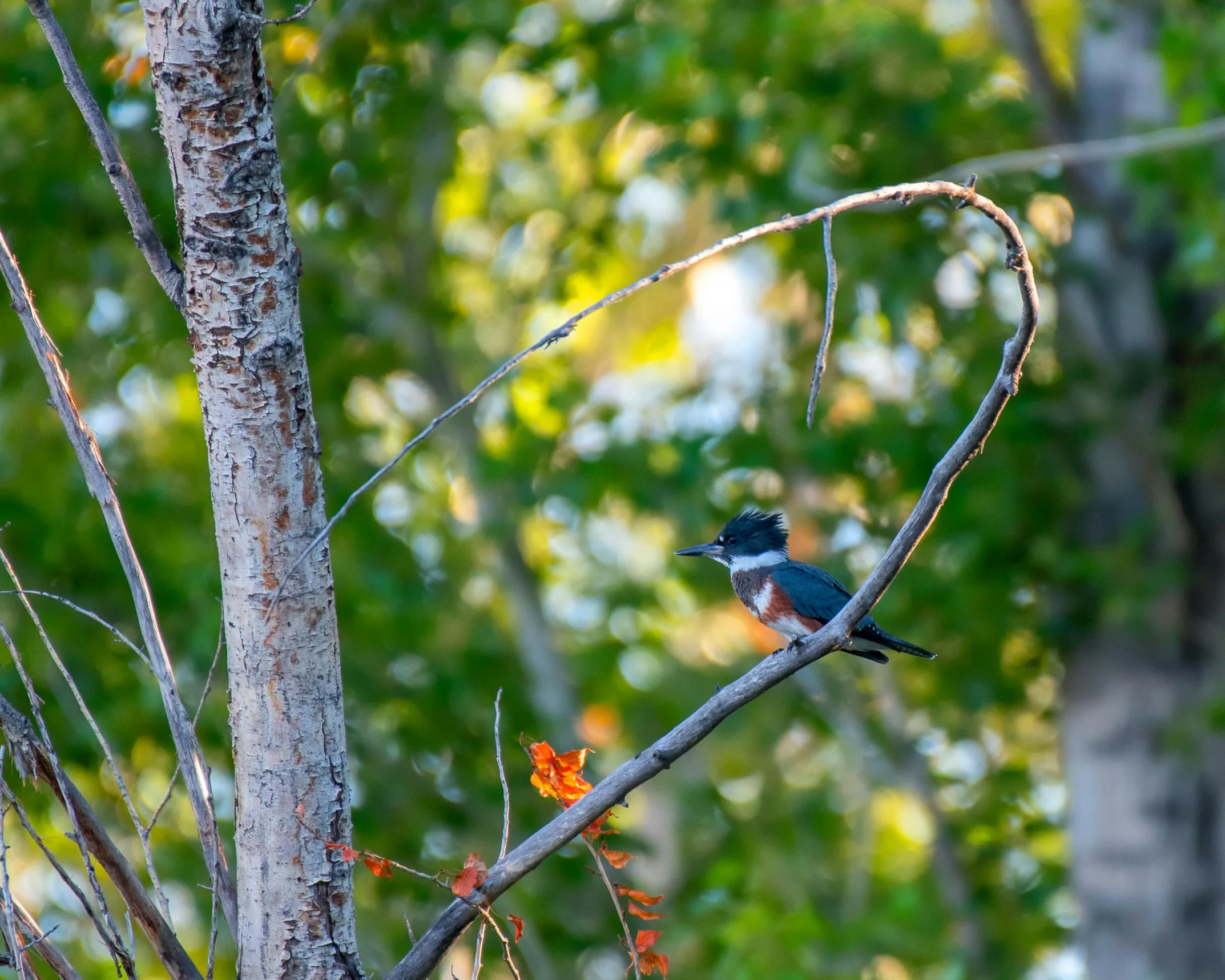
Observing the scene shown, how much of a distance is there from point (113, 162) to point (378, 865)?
4.04 feet

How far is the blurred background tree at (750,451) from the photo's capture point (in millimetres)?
6598

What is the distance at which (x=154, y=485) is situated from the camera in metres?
7.15

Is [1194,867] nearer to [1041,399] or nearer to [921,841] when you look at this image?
[1041,399]

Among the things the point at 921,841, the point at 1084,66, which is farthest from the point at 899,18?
Answer: the point at 921,841

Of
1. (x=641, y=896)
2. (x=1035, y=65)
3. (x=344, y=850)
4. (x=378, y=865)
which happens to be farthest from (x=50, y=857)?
(x=1035, y=65)

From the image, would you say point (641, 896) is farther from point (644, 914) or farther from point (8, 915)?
point (8, 915)

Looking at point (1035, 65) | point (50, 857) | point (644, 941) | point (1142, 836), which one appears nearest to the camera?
point (50, 857)

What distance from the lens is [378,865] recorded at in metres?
2.13

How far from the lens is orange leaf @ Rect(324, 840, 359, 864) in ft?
6.47

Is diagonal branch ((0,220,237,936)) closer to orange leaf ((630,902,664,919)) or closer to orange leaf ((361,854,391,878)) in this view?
orange leaf ((361,854,391,878))

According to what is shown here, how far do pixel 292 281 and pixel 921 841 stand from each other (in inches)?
462

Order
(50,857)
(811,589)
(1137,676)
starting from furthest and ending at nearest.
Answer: (1137,676) → (811,589) → (50,857)

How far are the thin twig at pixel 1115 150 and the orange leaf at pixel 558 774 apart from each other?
11.2 feet

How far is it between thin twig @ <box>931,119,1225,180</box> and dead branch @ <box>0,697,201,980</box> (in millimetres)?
4040
